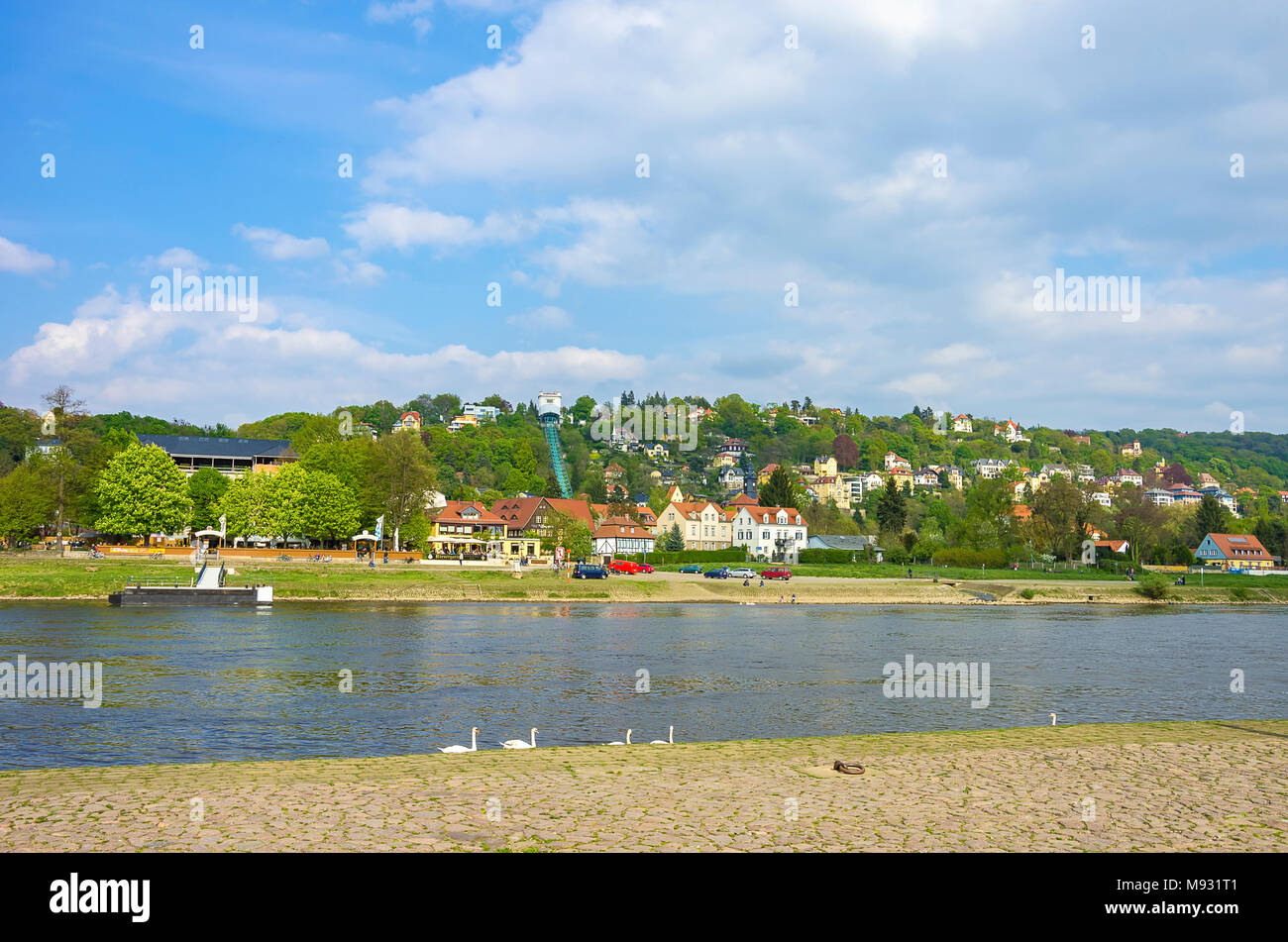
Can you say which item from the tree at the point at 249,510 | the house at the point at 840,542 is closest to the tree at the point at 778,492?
the house at the point at 840,542

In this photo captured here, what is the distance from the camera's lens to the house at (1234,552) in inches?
5644

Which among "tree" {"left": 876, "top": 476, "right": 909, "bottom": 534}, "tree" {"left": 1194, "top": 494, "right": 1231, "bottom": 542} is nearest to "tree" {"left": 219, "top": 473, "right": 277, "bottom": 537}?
"tree" {"left": 876, "top": 476, "right": 909, "bottom": 534}

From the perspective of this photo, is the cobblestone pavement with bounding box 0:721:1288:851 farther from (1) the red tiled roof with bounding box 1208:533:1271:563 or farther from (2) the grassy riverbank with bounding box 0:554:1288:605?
(1) the red tiled roof with bounding box 1208:533:1271:563

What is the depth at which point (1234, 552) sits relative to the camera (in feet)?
478

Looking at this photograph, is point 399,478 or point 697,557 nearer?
point 399,478

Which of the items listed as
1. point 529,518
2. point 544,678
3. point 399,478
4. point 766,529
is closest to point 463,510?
point 529,518

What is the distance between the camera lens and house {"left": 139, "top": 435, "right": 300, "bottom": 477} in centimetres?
13375

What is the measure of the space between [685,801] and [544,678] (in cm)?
2002

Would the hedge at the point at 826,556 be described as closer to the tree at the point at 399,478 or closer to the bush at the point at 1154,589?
the bush at the point at 1154,589

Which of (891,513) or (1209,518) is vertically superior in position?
(891,513)

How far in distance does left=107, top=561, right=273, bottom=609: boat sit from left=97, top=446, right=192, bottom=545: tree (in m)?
24.6

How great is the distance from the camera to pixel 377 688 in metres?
27.5

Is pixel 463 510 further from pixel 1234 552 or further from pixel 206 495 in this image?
pixel 1234 552
